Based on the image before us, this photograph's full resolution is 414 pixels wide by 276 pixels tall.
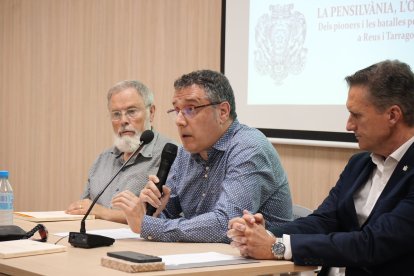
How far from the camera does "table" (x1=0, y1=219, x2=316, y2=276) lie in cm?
226

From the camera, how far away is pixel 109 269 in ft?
7.47

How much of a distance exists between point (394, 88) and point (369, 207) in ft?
1.55

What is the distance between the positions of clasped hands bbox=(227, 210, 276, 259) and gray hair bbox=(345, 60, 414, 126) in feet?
2.11

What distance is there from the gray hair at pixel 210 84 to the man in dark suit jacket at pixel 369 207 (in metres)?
0.67

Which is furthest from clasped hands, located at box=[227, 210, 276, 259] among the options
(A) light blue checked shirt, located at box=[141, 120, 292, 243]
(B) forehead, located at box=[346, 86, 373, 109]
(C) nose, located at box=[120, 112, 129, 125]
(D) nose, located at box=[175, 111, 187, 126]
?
(C) nose, located at box=[120, 112, 129, 125]

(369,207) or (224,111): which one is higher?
(224,111)

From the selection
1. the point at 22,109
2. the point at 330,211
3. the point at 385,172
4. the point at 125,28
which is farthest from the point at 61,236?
the point at 22,109

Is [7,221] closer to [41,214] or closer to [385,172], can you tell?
[41,214]

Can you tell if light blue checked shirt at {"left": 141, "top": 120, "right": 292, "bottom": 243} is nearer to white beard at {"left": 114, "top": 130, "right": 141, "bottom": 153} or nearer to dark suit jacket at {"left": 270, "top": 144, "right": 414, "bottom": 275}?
dark suit jacket at {"left": 270, "top": 144, "right": 414, "bottom": 275}

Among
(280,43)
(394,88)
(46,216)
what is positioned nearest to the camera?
(394,88)

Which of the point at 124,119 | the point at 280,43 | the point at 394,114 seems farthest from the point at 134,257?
the point at 280,43

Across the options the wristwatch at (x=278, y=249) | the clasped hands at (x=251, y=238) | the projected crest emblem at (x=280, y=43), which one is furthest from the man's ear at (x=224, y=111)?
the projected crest emblem at (x=280, y=43)

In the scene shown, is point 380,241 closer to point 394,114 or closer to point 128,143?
point 394,114

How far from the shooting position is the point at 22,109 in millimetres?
6930
